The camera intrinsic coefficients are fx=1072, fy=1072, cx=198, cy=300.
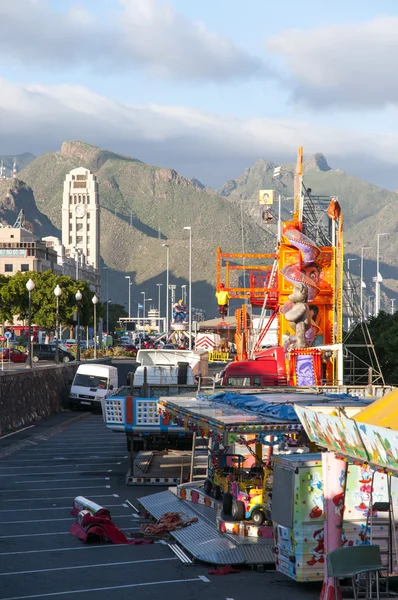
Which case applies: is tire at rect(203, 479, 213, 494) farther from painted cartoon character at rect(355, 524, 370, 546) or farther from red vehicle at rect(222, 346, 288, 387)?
red vehicle at rect(222, 346, 288, 387)

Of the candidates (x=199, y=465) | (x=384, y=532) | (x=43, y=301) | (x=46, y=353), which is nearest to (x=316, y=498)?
(x=384, y=532)

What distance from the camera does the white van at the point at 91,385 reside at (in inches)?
1815

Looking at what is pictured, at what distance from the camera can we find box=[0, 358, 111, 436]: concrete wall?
35.8m

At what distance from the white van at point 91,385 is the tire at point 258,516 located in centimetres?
2985

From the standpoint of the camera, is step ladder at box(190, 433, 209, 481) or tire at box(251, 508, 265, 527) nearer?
tire at box(251, 508, 265, 527)

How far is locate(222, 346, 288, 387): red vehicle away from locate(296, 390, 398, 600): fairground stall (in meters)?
16.0

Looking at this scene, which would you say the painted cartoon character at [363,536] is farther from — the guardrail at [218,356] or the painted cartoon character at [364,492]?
the guardrail at [218,356]

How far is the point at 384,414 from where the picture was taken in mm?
11703

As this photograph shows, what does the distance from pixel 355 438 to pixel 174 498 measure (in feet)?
29.1

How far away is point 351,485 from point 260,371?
23.3 m

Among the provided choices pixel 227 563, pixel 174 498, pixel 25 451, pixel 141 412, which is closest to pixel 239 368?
pixel 25 451

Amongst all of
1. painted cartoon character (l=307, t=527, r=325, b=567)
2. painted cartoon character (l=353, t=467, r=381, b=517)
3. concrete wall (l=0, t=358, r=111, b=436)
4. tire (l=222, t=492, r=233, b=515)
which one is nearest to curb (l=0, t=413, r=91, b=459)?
concrete wall (l=0, t=358, r=111, b=436)

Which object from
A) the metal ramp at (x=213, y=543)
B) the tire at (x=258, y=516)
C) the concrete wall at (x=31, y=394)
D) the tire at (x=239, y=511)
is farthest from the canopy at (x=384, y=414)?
the concrete wall at (x=31, y=394)

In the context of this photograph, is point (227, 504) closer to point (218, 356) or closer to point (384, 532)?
point (384, 532)
